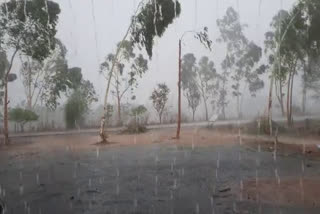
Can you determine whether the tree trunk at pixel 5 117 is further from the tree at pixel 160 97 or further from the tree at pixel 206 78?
the tree at pixel 206 78

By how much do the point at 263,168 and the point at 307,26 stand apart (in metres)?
2.56

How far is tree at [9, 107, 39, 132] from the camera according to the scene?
542cm

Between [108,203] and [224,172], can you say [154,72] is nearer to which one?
[224,172]

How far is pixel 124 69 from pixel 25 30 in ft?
5.12

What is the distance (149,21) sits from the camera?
576cm

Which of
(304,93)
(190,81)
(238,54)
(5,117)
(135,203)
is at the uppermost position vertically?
(238,54)

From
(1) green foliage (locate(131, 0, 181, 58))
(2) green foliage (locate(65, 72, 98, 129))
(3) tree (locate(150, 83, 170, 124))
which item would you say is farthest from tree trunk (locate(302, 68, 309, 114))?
(2) green foliage (locate(65, 72, 98, 129))

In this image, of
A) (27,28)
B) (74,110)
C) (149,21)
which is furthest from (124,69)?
(27,28)

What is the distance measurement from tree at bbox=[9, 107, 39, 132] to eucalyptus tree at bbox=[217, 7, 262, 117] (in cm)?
331

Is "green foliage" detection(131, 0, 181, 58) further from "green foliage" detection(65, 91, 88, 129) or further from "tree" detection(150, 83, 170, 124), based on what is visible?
"green foliage" detection(65, 91, 88, 129)

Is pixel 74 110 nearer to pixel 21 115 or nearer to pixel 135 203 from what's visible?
pixel 21 115

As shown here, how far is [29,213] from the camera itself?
4.02 metres

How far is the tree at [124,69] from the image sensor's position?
584 centimetres

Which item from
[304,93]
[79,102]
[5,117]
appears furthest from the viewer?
[304,93]
